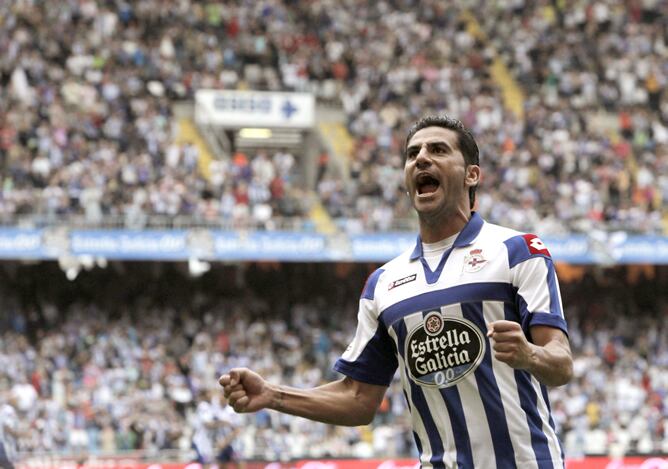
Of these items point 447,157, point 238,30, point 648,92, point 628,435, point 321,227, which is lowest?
point 628,435

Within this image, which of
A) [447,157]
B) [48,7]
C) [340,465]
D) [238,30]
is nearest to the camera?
[447,157]

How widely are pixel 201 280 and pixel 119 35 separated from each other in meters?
5.90

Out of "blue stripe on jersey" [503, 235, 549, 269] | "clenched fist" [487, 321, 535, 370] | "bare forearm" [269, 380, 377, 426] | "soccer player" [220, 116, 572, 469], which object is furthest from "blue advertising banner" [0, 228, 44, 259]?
"clenched fist" [487, 321, 535, 370]

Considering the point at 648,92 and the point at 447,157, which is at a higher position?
the point at 648,92

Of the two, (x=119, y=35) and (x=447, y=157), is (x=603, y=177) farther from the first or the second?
(x=447, y=157)

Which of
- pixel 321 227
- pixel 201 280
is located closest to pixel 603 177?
pixel 321 227

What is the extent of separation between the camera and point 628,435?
69.5 feet

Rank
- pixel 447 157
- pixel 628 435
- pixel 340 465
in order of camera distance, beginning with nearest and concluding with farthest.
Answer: pixel 447 157 < pixel 340 465 < pixel 628 435

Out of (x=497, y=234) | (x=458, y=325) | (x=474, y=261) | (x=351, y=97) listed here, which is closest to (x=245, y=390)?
(x=458, y=325)

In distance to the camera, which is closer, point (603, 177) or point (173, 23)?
point (603, 177)

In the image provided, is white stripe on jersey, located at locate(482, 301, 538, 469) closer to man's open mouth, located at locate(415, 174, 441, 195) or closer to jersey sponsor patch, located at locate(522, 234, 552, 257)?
jersey sponsor patch, located at locate(522, 234, 552, 257)

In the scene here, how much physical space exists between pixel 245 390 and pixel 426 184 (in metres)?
0.99

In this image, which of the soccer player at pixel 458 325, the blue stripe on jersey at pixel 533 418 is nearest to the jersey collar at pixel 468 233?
the soccer player at pixel 458 325

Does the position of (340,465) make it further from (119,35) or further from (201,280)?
(119,35)
